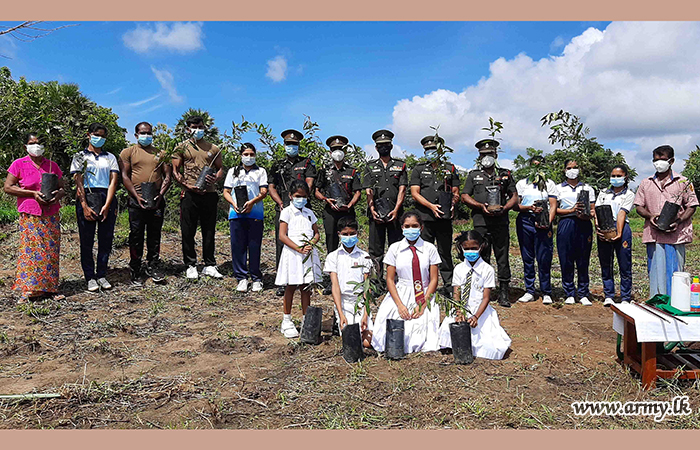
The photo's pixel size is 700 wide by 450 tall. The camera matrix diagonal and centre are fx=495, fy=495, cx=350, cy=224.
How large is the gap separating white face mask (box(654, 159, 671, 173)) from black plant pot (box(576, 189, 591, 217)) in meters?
0.83

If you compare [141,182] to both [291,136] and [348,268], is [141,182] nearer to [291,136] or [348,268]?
[291,136]

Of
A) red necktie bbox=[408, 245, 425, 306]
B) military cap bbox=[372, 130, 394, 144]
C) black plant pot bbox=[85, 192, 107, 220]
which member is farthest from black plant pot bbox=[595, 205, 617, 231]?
black plant pot bbox=[85, 192, 107, 220]

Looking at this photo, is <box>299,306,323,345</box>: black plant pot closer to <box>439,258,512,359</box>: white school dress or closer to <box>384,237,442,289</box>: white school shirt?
<box>384,237,442,289</box>: white school shirt

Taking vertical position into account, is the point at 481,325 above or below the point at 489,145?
below

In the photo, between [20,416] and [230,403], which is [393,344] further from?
[20,416]

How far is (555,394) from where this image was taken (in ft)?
11.6

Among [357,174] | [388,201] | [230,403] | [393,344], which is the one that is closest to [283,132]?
[357,174]

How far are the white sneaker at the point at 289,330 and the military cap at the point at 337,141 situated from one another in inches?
101

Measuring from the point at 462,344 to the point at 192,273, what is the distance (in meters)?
4.59

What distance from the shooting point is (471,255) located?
178 inches

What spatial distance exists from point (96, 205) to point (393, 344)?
14.6ft

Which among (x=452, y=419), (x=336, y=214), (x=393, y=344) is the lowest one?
(x=452, y=419)

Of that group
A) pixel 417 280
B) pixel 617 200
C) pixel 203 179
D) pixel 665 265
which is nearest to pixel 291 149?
pixel 203 179

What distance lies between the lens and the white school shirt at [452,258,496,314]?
14.8 ft
